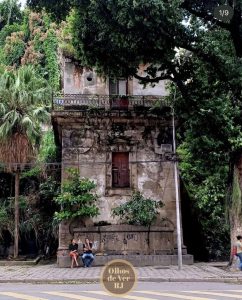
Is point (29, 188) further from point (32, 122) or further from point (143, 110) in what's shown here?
point (143, 110)

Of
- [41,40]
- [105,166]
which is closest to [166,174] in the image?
[105,166]

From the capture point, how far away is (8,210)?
81.4 ft

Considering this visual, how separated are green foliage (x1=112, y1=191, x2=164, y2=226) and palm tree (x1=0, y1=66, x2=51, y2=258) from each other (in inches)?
220

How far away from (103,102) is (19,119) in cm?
443

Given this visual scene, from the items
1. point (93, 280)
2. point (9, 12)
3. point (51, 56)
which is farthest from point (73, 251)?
point (9, 12)

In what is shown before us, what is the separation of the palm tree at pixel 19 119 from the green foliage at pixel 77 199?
336cm

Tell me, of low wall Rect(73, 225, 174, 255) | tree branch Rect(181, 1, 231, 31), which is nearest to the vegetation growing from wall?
low wall Rect(73, 225, 174, 255)

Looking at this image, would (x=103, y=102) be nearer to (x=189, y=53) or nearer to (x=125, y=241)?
(x=189, y=53)

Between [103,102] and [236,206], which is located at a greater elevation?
[103,102]

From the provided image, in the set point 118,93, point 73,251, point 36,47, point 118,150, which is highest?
point 36,47

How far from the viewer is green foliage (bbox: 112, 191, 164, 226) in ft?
67.3

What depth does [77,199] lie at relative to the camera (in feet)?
66.9

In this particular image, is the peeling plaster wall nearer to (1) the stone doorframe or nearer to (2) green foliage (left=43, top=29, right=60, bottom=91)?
(1) the stone doorframe

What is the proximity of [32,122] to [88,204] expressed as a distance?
557 centimetres
